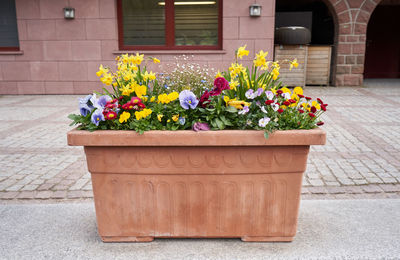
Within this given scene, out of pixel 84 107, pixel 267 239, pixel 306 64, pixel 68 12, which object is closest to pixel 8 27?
pixel 68 12

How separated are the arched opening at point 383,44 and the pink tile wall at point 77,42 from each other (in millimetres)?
7966

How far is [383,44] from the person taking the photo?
15031mm

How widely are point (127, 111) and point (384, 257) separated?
1965 mm

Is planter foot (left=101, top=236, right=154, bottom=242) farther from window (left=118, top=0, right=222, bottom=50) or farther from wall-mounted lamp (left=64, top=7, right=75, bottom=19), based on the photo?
wall-mounted lamp (left=64, top=7, right=75, bottom=19)

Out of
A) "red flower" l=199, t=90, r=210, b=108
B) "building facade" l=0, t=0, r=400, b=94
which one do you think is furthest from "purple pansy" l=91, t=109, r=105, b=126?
"building facade" l=0, t=0, r=400, b=94

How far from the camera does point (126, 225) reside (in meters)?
2.43

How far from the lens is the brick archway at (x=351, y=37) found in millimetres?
10508

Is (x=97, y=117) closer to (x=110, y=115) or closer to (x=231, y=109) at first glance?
(x=110, y=115)

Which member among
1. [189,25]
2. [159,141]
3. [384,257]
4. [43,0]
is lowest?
[384,257]

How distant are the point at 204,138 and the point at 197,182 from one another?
33 centimetres

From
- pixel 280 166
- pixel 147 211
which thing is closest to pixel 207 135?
pixel 280 166

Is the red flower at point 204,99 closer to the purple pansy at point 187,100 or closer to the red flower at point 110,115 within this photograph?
the purple pansy at point 187,100

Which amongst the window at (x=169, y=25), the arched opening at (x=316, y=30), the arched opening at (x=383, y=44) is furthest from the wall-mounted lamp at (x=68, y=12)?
the arched opening at (x=383, y=44)

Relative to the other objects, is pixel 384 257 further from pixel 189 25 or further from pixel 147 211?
pixel 189 25
